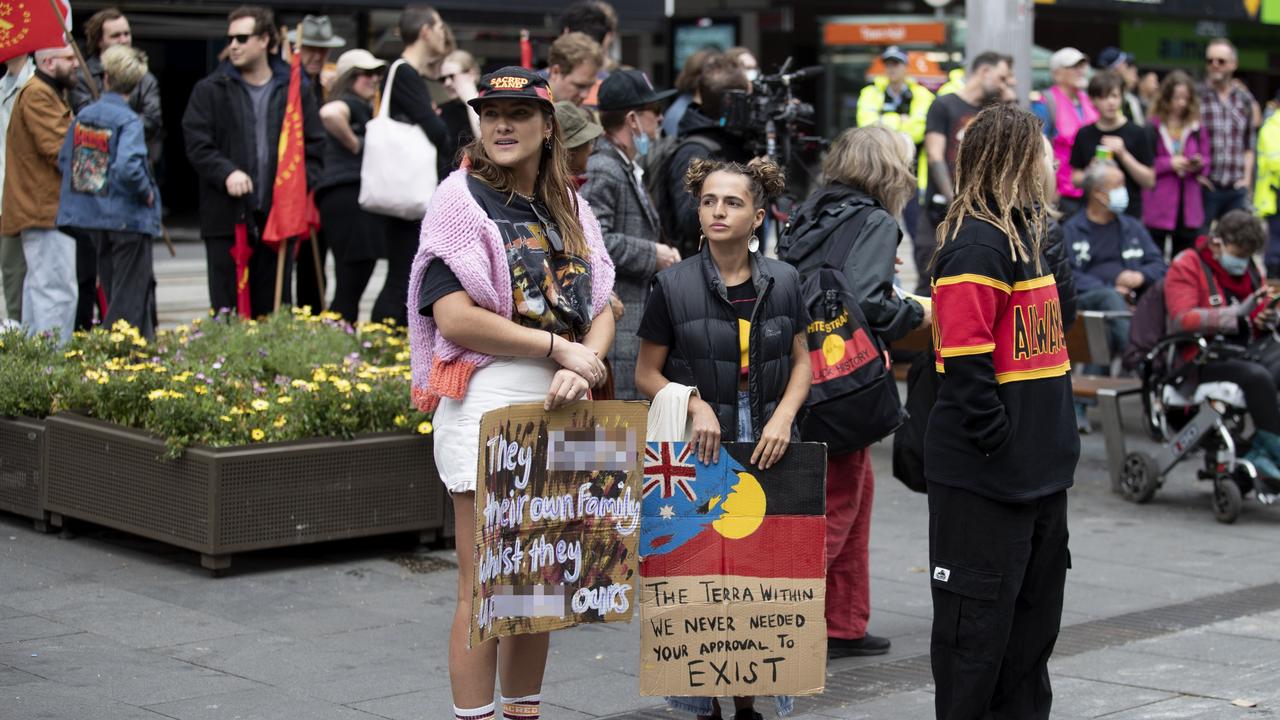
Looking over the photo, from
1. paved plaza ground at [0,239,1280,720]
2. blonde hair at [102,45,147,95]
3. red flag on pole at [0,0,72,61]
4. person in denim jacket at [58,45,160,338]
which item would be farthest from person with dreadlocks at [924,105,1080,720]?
blonde hair at [102,45,147,95]

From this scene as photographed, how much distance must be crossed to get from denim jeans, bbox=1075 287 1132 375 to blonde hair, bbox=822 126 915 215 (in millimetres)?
4611

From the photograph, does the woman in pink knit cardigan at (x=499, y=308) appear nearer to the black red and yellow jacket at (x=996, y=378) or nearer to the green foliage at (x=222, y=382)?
the black red and yellow jacket at (x=996, y=378)

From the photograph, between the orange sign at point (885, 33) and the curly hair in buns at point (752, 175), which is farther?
the orange sign at point (885, 33)

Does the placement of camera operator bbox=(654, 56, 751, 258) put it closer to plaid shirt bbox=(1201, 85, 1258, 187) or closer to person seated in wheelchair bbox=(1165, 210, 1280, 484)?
person seated in wheelchair bbox=(1165, 210, 1280, 484)

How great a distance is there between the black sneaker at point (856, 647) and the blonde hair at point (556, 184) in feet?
7.23

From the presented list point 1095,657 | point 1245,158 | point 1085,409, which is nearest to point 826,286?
point 1095,657

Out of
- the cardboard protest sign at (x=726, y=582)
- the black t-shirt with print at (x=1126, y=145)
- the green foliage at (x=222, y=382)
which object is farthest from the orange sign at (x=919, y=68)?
the cardboard protest sign at (x=726, y=582)

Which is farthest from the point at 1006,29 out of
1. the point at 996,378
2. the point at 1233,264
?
the point at 996,378

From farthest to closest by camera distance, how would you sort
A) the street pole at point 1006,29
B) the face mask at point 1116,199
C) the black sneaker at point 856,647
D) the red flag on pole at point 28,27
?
1. the street pole at point 1006,29
2. the face mask at point 1116,199
3. the red flag on pole at point 28,27
4. the black sneaker at point 856,647

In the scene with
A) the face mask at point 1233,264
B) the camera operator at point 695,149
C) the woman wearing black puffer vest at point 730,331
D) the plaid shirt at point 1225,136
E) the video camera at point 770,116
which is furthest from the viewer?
A: the plaid shirt at point 1225,136

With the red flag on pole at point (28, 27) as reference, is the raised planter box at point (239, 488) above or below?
below

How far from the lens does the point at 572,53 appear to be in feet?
27.2

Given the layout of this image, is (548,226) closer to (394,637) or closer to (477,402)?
(477,402)

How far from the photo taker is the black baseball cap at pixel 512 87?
443cm
